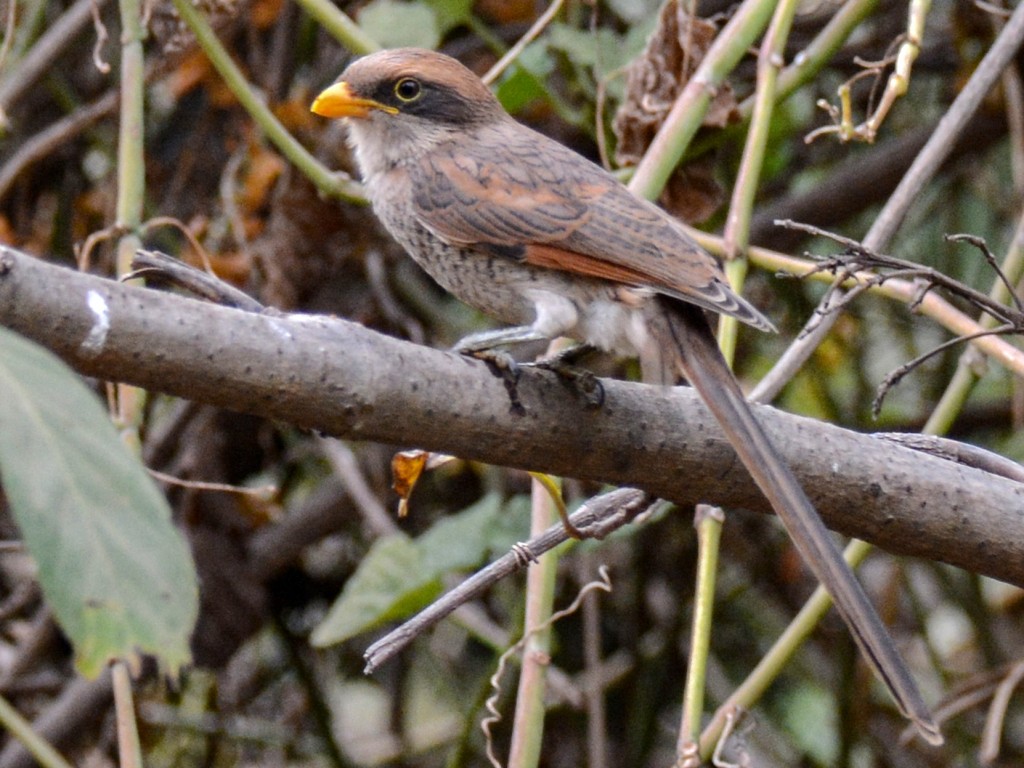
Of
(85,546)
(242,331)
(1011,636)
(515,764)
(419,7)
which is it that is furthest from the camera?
(1011,636)

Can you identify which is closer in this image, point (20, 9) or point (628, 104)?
point (628, 104)

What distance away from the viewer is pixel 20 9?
11.8 feet

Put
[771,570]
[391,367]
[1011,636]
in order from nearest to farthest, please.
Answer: [391,367] < [771,570] < [1011,636]

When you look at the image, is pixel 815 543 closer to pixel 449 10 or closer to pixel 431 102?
pixel 431 102

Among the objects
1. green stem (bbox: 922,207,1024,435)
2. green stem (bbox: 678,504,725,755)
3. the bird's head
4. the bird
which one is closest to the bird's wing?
the bird

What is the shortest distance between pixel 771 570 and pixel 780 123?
4.53 feet

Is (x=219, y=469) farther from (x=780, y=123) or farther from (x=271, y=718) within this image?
(x=780, y=123)

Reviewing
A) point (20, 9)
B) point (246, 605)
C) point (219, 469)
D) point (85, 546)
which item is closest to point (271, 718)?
point (246, 605)

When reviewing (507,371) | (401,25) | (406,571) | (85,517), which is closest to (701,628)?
(507,371)

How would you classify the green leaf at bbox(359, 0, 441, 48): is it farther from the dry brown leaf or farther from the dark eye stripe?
the dry brown leaf

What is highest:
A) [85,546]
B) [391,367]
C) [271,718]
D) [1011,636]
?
[85,546]

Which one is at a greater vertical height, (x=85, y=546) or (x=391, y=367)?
(x=85, y=546)

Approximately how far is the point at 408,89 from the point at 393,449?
140cm

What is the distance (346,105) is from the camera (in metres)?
2.79
